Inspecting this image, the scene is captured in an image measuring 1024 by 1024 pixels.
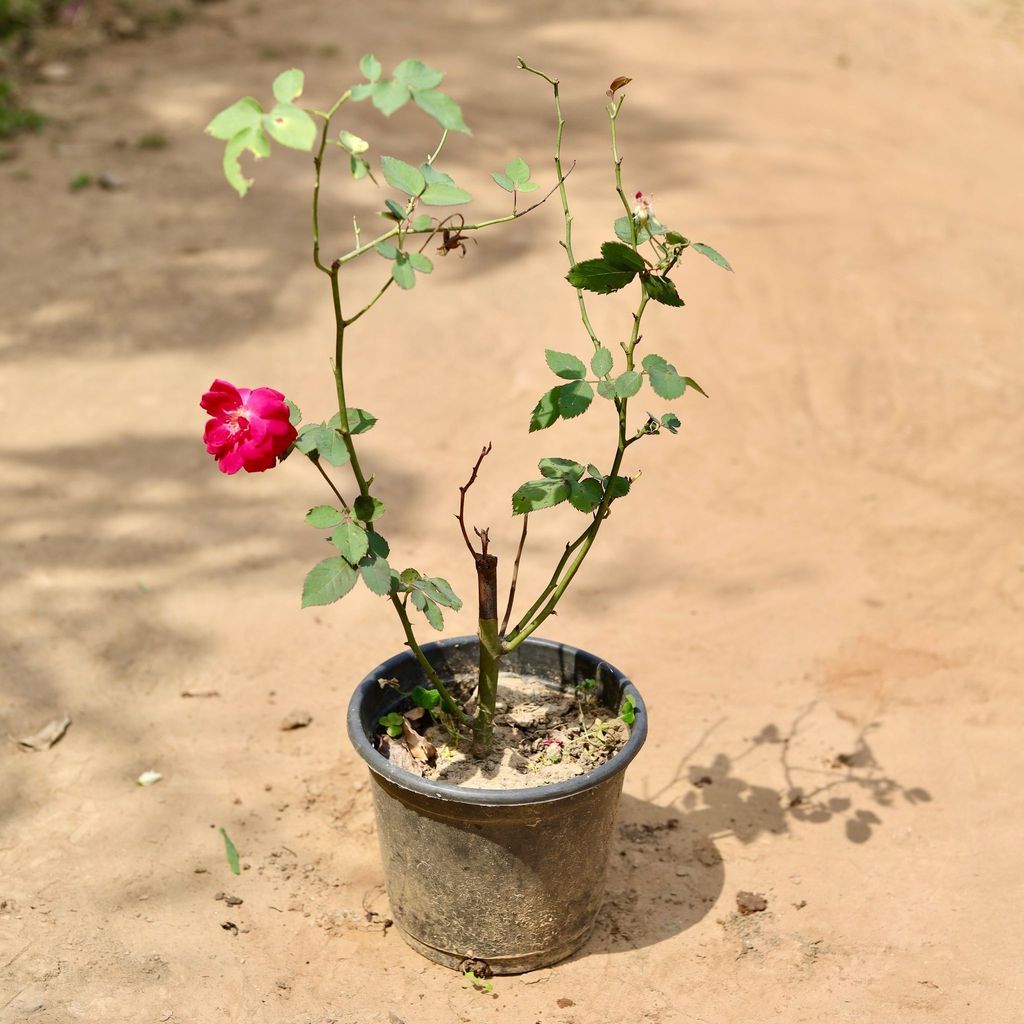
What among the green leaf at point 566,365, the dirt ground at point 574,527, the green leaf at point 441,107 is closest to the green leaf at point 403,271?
the green leaf at point 441,107

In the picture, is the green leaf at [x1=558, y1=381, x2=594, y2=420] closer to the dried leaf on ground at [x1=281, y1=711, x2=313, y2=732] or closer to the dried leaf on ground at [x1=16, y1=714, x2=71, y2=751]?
the dried leaf on ground at [x1=281, y1=711, x2=313, y2=732]

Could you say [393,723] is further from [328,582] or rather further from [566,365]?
[566,365]

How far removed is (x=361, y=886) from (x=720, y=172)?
4602mm

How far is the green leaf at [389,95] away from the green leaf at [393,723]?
3.99 ft

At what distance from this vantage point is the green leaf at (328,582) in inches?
82.3

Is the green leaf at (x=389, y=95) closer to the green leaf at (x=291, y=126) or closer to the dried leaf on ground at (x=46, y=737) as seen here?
the green leaf at (x=291, y=126)

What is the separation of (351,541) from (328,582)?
0.08 metres

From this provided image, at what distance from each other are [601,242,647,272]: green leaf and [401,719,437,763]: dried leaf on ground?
100 centimetres

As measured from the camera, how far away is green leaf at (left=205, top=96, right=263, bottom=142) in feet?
5.62

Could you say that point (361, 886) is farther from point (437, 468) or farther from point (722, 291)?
point (722, 291)

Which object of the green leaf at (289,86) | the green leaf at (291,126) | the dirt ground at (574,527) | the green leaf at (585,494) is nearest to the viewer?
the green leaf at (291,126)

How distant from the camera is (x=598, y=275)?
2.18 m

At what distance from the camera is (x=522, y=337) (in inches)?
206

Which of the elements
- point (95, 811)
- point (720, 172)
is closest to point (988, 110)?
point (720, 172)
